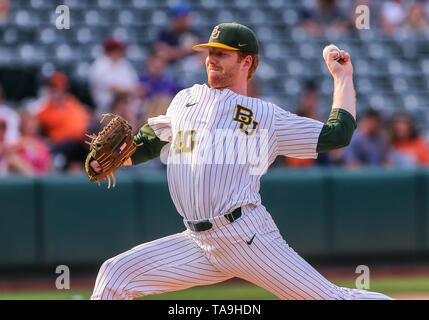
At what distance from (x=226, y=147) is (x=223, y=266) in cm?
53

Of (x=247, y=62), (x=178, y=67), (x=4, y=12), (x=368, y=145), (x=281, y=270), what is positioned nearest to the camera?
(x=281, y=270)

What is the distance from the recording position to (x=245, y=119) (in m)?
3.22

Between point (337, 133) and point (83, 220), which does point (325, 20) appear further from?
point (337, 133)

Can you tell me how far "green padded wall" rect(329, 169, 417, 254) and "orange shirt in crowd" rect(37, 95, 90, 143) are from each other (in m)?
2.56

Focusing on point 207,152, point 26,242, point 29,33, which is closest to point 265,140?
point 207,152

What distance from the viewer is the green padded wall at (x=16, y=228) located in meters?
6.32

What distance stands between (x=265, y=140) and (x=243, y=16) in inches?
274

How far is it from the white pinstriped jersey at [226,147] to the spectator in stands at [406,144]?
4.54 metres

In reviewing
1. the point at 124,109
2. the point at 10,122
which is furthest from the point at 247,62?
the point at 10,122

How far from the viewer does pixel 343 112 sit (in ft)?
10.7

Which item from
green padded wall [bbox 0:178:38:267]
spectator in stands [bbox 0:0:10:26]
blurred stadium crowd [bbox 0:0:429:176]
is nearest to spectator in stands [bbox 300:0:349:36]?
blurred stadium crowd [bbox 0:0:429:176]

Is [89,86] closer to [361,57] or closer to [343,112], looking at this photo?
[361,57]

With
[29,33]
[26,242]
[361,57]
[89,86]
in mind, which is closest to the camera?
[26,242]

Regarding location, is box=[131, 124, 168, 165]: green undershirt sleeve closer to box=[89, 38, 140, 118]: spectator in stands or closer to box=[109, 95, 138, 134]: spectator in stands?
box=[109, 95, 138, 134]: spectator in stands
